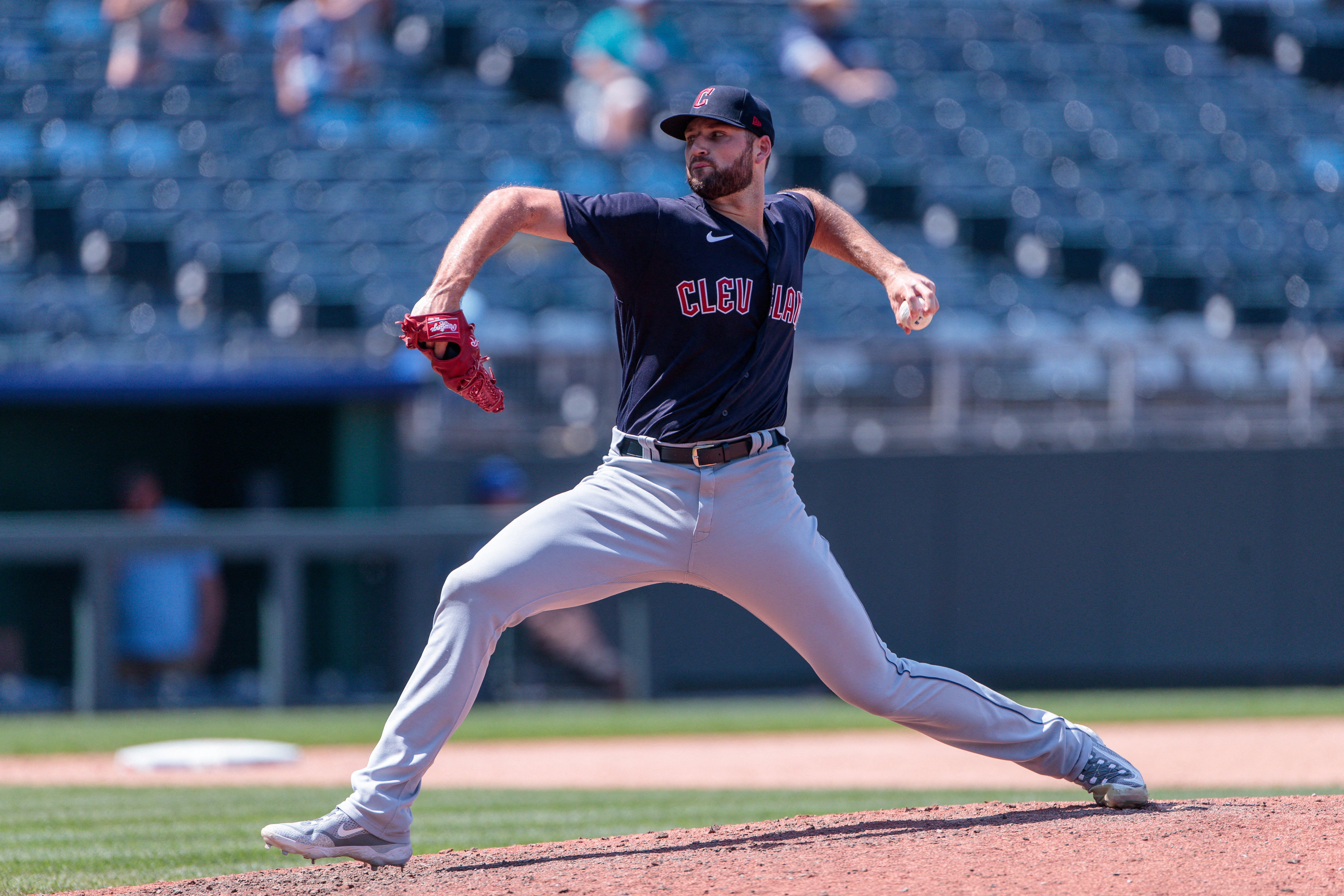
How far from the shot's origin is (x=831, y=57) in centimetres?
1501

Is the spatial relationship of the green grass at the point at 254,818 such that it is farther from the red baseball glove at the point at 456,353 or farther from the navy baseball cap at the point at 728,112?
the navy baseball cap at the point at 728,112

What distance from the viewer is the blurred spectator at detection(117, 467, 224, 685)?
9.13 m

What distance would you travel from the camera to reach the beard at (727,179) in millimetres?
3428

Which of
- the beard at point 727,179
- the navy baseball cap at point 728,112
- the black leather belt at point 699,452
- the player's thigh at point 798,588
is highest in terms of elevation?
the navy baseball cap at point 728,112

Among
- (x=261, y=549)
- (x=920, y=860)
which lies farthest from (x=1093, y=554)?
(x=920, y=860)

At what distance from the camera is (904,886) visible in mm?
3000

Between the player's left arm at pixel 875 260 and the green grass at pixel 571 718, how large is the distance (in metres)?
5.21

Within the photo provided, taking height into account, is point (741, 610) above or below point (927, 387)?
below

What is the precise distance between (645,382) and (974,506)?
24.6 feet

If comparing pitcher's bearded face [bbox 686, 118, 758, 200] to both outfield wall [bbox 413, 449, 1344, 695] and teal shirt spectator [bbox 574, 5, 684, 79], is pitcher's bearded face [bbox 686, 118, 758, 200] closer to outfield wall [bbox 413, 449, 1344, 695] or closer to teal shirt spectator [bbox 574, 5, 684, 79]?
outfield wall [bbox 413, 449, 1344, 695]

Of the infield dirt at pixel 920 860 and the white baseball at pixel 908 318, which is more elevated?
the white baseball at pixel 908 318

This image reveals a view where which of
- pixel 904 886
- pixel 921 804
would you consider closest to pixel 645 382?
pixel 904 886

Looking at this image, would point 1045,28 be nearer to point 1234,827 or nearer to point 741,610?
point 741,610

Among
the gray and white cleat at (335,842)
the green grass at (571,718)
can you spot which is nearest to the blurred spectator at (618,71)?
the green grass at (571,718)
